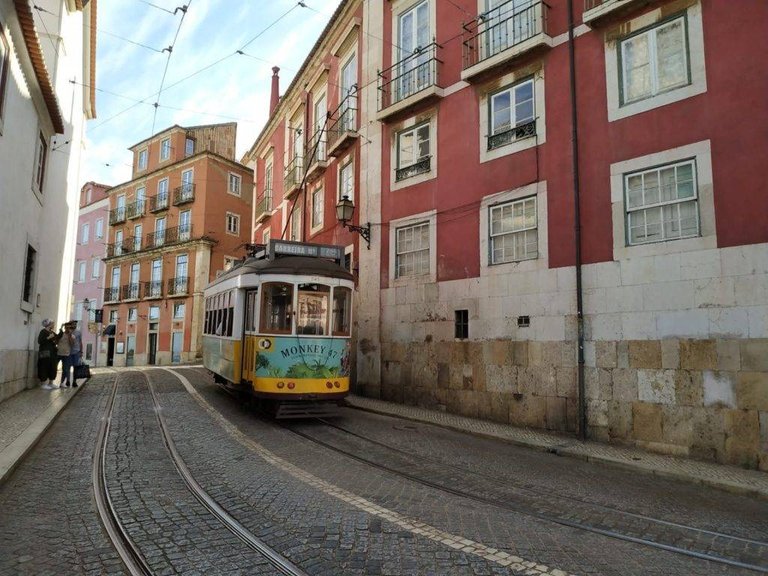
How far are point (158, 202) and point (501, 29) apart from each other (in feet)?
109

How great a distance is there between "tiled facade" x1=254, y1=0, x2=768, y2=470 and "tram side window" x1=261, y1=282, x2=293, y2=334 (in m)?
4.05

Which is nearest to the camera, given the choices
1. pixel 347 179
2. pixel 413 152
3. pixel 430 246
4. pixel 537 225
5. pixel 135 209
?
pixel 537 225

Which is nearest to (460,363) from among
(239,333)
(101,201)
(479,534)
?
(239,333)

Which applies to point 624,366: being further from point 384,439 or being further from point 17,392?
point 17,392

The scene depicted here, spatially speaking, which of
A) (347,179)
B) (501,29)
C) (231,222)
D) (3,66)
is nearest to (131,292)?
(231,222)

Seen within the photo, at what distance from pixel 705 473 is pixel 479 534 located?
14.2ft

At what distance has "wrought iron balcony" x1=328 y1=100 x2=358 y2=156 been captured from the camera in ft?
54.2

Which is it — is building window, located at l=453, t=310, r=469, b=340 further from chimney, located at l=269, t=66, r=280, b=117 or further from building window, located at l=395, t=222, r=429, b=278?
chimney, located at l=269, t=66, r=280, b=117

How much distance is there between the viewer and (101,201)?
4534cm

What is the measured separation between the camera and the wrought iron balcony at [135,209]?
4062cm

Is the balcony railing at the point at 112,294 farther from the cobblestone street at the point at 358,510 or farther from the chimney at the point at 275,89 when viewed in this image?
the cobblestone street at the point at 358,510

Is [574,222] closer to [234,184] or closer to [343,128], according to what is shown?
[343,128]

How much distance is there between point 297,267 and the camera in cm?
1007

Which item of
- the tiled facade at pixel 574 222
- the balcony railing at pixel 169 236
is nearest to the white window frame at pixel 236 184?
the balcony railing at pixel 169 236
